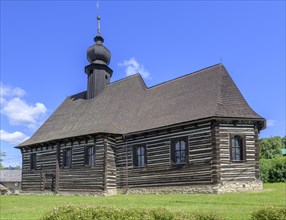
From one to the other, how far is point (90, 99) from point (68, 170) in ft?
27.3

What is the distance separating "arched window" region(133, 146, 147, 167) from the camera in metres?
25.1

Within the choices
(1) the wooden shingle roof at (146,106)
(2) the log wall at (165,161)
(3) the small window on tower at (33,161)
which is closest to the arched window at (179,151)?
(2) the log wall at (165,161)

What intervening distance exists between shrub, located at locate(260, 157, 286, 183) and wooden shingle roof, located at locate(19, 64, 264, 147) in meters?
10.2

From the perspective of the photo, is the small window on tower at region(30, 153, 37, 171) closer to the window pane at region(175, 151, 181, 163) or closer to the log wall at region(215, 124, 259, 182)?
the window pane at region(175, 151, 181, 163)

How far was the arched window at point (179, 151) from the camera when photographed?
22.8 m

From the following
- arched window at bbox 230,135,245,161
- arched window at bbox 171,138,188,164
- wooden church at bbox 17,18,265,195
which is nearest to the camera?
wooden church at bbox 17,18,265,195

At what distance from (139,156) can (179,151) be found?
Result: 11.7 ft

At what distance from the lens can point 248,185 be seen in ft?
70.3

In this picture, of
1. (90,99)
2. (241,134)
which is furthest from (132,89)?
(241,134)

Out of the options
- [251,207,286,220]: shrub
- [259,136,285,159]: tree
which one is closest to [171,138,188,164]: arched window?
[251,207,286,220]: shrub

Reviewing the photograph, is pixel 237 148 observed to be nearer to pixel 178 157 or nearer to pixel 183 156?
pixel 183 156

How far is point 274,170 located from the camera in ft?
101

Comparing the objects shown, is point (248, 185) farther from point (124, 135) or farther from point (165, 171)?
point (124, 135)

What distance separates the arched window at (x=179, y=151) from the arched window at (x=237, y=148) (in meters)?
2.93
